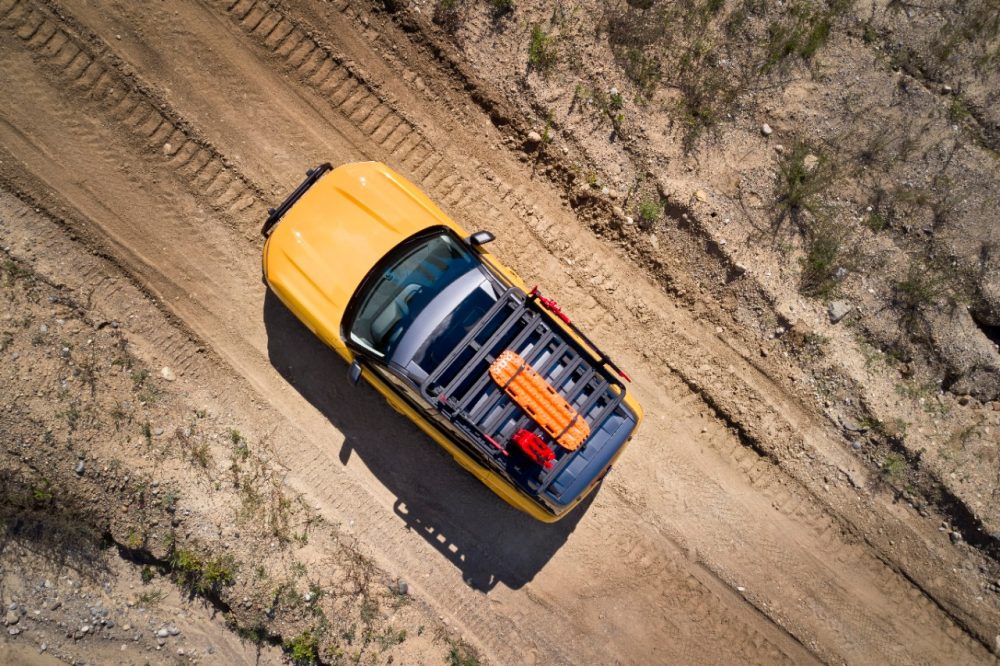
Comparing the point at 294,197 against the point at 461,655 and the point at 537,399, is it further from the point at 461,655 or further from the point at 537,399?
the point at 461,655

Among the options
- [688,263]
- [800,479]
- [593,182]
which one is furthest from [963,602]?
[593,182]

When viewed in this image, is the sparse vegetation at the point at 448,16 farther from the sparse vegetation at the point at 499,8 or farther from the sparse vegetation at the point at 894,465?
the sparse vegetation at the point at 894,465

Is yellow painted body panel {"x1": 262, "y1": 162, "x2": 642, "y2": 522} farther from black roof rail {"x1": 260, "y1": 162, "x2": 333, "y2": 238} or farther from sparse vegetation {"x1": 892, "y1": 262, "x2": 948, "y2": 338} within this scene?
sparse vegetation {"x1": 892, "y1": 262, "x2": 948, "y2": 338}

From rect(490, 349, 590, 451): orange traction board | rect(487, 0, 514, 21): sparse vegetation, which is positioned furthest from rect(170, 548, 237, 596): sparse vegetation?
rect(487, 0, 514, 21): sparse vegetation

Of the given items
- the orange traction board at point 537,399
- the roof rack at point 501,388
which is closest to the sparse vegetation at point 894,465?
the roof rack at point 501,388

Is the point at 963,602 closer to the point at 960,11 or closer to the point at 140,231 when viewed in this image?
the point at 960,11

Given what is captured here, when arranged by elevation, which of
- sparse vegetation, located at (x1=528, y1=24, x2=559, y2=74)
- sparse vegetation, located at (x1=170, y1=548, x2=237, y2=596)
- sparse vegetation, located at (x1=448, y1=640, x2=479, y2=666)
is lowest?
sparse vegetation, located at (x1=170, y1=548, x2=237, y2=596)
